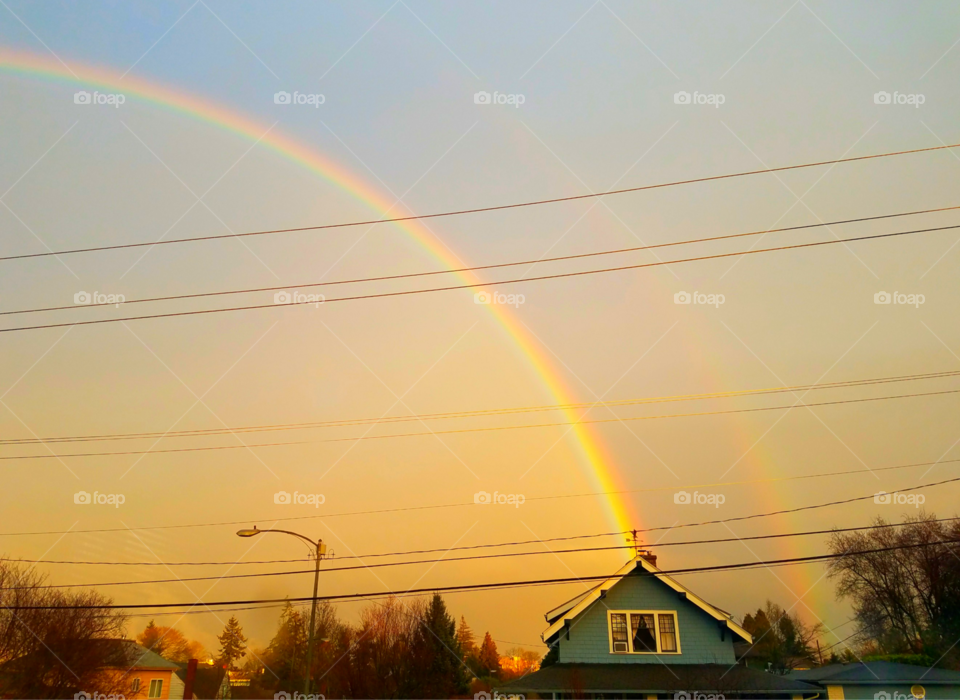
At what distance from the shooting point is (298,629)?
89.2 metres

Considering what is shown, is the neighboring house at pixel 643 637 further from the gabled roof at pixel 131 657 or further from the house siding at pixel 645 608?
the gabled roof at pixel 131 657

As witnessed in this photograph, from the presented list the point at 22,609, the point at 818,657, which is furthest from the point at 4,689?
the point at 818,657

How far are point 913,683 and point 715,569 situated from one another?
9.60 m

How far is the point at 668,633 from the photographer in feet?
93.8

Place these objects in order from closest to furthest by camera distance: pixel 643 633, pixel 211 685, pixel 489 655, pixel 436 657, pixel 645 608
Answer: pixel 643 633
pixel 645 608
pixel 436 657
pixel 211 685
pixel 489 655

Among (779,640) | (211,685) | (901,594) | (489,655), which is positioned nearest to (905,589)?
(901,594)

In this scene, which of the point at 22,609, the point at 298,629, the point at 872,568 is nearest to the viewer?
the point at 22,609

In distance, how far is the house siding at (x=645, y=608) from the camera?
28109 mm

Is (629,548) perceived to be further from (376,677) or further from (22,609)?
(376,677)

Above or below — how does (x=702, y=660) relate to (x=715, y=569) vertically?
below

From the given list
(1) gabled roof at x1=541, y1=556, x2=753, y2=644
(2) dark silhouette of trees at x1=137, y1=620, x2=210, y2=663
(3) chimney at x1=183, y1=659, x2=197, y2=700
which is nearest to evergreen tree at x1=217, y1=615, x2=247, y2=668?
(2) dark silhouette of trees at x1=137, y1=620, x2=210, y2=663

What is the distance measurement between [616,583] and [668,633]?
2761 millimetres

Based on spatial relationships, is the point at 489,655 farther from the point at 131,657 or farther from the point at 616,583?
the point at 616,583
